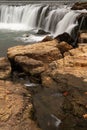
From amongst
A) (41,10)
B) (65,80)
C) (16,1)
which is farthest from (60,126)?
(16,1)

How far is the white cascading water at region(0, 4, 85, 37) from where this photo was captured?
1753cm

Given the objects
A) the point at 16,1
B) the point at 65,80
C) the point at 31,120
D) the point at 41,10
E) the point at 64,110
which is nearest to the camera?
the point at 31,120

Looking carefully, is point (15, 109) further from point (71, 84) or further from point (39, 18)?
point (39, 18)

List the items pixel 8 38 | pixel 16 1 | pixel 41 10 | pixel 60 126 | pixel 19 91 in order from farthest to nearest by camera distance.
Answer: pixel 16 1, pixel 41 10, pixel 8 38, pixel 19 91, pixel 60 126

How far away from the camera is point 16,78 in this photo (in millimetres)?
9352

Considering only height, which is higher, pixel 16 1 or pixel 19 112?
pixel 19 112

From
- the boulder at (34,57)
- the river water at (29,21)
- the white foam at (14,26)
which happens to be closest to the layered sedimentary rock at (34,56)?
the boulder at (34,57)

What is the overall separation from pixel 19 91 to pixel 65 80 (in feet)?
4.98

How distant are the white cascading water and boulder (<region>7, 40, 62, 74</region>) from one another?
17.9 feet

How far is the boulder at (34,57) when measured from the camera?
31.3 ft

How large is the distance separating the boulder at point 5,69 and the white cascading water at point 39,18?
21.2 feet

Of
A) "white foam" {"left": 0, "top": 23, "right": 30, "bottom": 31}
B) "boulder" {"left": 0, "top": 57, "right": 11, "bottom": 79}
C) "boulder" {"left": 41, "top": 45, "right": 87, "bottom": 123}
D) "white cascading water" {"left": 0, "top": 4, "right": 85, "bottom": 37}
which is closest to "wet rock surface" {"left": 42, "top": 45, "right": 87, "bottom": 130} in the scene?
"boulder" {"left": 41, "top": 45, "right": 87, "bottom": 123}

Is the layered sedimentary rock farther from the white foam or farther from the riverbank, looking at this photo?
the white foam

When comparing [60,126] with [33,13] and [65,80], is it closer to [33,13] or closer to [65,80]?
[65,80]
